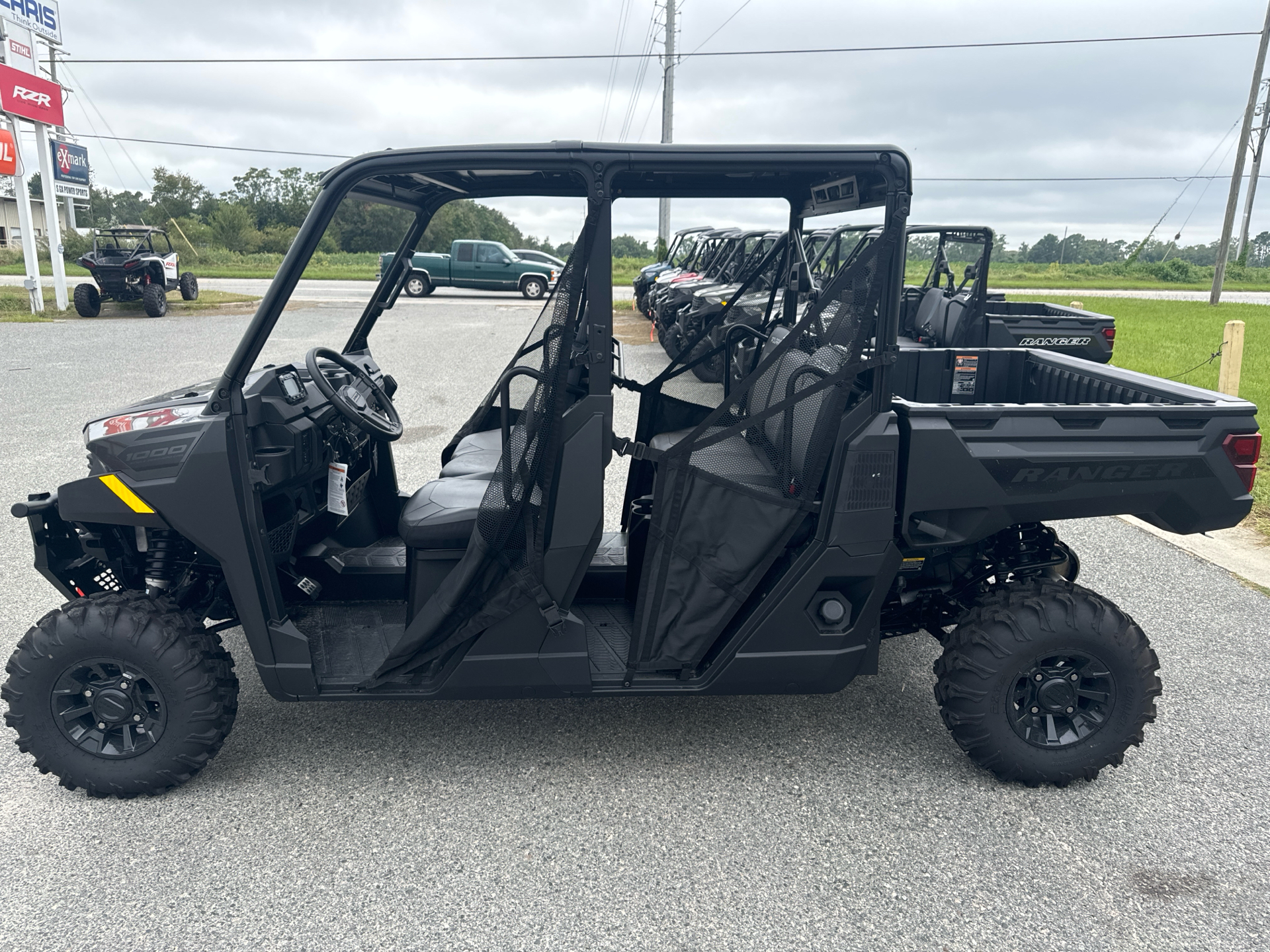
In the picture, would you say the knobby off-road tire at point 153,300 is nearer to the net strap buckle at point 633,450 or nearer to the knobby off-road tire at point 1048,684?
the net strap buckle at point 633,450

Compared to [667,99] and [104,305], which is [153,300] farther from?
[667,99]

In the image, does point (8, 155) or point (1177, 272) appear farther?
point (1177, 272)

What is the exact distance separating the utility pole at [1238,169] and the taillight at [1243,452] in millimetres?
24071

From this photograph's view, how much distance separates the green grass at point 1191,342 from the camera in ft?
29.3

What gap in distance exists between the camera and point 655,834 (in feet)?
8.86

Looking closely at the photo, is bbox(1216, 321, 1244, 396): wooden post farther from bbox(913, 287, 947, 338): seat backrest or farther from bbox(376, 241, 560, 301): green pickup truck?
bbox(376, 241, 560, 301): green pickup truck

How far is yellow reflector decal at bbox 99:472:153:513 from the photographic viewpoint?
2711mm

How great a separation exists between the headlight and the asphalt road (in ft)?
1.77

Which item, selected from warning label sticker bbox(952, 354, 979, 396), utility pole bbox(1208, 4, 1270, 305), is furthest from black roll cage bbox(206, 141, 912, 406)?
utility pole bbox(1208, 4, 1270, 305)

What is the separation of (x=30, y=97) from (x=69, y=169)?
226 cm

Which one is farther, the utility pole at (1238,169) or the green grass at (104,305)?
the utility pole at (1238,169)

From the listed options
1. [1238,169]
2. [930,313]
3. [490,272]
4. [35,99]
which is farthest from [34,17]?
[1238,169]

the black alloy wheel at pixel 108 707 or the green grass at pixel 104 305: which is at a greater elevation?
the green grass at pixel 104 305

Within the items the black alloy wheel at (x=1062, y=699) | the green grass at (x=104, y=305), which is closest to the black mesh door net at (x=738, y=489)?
the black alloy wheel at (x=1062, y=699)
